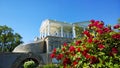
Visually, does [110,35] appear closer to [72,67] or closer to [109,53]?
[109,53]

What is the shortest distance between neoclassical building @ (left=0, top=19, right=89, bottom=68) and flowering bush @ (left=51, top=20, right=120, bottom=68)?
95.8 ft

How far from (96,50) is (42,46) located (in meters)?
35.9

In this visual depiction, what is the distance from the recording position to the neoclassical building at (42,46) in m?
37.5

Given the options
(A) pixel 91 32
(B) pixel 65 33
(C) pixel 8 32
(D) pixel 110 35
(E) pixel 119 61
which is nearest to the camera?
(E) pixel 119 61

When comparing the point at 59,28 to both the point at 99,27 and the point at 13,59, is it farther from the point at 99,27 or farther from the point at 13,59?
the point at 99,27

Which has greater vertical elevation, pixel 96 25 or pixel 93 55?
pixel 96 25

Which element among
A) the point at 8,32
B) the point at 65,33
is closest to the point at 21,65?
the point at 65,33

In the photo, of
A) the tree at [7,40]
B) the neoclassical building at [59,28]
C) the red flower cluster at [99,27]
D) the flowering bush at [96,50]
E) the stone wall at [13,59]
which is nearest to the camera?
the flowering bush at [96,50]

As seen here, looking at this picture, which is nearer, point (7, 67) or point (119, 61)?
point (119, 61)

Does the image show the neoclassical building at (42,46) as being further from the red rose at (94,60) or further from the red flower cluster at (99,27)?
the red rose at (94,60)

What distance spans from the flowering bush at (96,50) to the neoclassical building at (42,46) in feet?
95.8

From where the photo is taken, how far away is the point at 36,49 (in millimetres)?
43312

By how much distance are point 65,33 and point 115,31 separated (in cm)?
4169

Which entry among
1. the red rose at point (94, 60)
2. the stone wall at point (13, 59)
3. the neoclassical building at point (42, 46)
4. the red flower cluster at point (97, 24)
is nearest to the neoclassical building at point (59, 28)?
the neoclassical building at point (42, 46)
